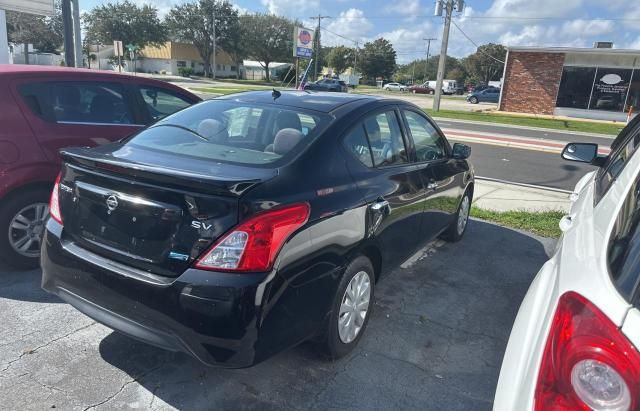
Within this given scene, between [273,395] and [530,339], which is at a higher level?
[530,339]

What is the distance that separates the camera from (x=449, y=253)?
5.27m

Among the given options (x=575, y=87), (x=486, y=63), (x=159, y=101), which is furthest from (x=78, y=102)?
(x=486, y=63)

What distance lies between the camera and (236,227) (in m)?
2.29

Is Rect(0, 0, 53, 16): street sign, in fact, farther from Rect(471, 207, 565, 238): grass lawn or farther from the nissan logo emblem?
the nissan logo emblem

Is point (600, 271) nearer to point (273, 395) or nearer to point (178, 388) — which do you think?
point (273, 395)

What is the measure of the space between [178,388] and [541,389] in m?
2.04

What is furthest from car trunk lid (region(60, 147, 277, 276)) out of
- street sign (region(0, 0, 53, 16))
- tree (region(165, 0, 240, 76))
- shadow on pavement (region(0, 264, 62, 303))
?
tree (region(165, 0, 240, 76))

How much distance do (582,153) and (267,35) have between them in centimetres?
7500

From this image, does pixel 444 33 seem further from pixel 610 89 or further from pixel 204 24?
pixel 204 24

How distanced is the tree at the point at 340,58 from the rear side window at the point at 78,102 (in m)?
91.4

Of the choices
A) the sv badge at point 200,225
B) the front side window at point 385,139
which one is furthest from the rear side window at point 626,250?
the front side window at point 385,139

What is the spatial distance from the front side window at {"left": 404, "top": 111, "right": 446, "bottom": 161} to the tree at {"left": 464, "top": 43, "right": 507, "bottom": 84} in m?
88.5

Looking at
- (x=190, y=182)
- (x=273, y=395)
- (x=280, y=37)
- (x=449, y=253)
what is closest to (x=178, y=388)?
(x=273, y=395)

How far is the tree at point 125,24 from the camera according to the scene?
64375 mm
